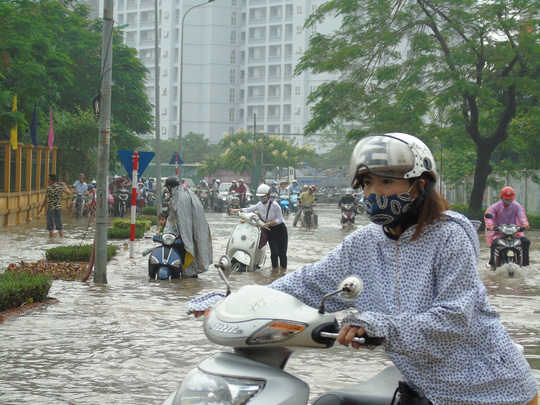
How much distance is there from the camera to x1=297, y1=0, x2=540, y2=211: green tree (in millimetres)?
25250

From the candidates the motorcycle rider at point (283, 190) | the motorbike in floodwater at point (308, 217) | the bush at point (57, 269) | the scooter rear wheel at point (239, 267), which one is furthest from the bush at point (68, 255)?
the motorcycle rider at point (283, 190)

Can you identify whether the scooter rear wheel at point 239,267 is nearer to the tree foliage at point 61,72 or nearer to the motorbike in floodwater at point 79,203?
the tree foliage at point 61,72

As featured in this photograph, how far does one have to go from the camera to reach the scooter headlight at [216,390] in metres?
2.41

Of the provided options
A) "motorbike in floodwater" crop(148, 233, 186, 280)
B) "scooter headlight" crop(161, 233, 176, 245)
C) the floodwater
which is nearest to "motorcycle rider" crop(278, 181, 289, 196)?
the floodwater

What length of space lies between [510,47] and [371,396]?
2431cm

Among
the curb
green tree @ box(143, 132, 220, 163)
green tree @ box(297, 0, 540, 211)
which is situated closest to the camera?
the curb

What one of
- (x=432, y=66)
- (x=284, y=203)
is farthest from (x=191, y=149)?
(x=432, y=66)

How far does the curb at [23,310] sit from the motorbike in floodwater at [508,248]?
7.83 meters

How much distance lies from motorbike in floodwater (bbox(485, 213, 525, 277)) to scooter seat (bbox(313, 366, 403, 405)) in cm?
1217

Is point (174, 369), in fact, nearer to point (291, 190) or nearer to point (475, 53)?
point (475, 53)

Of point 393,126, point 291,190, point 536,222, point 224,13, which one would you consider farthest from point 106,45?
point 224,13

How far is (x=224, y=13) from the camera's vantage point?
11269 centimetres

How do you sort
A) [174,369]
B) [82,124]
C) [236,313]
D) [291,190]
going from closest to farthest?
[236,313] → [174,369] → [82,124] → [291,190]

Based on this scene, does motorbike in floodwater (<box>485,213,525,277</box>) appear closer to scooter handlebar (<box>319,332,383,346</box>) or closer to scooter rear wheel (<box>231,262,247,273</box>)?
scooter rear wheel (<box>231,262,247,273</box>)
